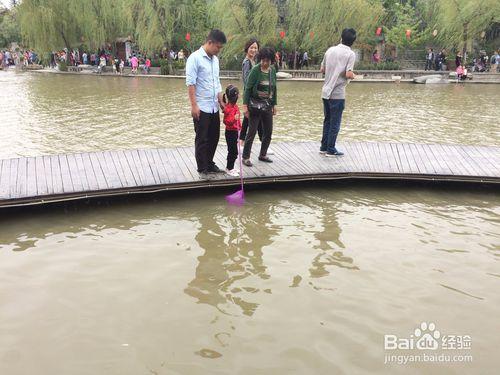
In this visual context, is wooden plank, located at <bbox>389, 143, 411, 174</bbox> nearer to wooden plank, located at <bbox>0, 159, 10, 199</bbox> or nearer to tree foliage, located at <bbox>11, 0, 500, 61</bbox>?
wooden plank, located at <bbox>0, 159, 10, 199</bbox>

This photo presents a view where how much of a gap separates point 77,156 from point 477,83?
2157 centimetres

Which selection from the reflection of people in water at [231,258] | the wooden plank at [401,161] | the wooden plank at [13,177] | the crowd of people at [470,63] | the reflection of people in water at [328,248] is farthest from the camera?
the crowd of people at [470,63]

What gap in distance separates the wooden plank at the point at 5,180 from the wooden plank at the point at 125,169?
51.1 inches

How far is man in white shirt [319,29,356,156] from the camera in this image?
20.3ft

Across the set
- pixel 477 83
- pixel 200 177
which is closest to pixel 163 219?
pixel 200 177

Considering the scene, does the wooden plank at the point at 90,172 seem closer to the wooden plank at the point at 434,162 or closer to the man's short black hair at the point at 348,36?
the man's short black hair at the point at 348,36

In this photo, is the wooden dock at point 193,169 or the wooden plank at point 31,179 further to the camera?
the wooden dock at point 193,169

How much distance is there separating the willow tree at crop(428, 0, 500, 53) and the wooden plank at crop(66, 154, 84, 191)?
937 inches

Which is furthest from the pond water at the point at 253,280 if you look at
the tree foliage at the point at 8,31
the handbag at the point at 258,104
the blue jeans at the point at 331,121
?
the tree foliage at the point at 8,31

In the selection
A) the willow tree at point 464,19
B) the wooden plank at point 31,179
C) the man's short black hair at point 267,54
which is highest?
the willow tree at point 464,19

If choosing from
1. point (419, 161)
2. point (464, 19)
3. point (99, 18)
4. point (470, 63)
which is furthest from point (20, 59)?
point (419, 161)

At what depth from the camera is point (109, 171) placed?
20.0 ft

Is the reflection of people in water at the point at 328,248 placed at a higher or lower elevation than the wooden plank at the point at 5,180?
lower

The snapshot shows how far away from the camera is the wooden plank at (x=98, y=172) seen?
560 cm
